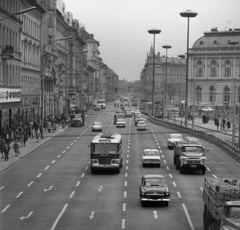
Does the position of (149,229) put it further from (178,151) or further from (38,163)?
(38,163)

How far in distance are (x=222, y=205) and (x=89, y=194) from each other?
548 inches

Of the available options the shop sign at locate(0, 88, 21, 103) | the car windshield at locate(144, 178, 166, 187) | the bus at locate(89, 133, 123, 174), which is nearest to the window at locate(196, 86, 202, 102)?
the shop sign at locate(0, 88, 21, 103)

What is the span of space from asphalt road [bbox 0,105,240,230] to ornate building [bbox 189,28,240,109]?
5295 inches

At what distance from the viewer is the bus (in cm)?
4381

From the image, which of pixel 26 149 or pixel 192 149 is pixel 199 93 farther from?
pixel 192 149

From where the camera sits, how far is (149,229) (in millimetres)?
25766

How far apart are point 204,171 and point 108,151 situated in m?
6.55

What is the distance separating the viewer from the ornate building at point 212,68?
191500 mm

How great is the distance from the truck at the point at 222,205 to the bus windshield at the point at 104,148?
60.8 ft

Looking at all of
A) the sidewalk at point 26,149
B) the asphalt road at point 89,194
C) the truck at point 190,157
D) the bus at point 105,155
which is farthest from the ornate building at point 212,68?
the bus at point 105,155

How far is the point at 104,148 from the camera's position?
1740 inches

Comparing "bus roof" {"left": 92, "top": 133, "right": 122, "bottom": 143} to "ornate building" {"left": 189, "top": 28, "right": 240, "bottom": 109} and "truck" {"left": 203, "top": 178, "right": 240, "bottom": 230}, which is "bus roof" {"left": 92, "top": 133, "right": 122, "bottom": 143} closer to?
"truck" {"left": 203, "top": 178, "right": 240, "bottom": 230}

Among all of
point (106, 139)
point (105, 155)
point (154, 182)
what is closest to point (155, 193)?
point (154, 182)

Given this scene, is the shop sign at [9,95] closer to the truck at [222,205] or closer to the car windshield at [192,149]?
the car windshield at [192,149]
